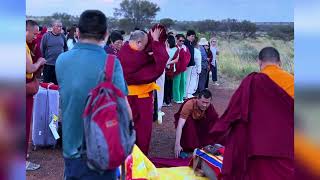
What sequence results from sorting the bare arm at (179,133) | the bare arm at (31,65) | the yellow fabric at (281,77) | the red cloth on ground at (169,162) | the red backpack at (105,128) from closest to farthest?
the red backpack at (105,128) < the yellow fabric at (281,77) < the bare arm at (31,65) < the red cloth on ground at (169,162) < the bare arm at (179,133)

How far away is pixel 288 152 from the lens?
381cm

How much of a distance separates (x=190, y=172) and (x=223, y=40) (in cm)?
2140

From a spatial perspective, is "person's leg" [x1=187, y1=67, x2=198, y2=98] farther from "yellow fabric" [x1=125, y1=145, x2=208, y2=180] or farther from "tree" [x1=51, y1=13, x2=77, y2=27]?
"yellow fabric" [x1=125, y1=145, x2=208, y2=180]

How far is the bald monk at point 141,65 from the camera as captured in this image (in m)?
5.41

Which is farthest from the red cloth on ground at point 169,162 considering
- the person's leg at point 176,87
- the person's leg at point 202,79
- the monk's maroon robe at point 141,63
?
the person's leg at point 202,79

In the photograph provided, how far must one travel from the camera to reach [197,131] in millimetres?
6070

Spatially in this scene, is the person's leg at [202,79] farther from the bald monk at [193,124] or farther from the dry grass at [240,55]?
the bald monk at [193,124]

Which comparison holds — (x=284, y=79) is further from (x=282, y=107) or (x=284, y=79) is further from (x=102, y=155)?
(x=102, y=155)

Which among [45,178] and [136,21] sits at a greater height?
[136,21]

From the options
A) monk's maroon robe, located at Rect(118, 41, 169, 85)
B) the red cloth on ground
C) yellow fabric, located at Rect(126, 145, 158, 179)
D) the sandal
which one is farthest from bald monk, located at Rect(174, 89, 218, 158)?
the sandal

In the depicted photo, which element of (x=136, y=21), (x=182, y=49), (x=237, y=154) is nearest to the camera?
(x=237, y=154)

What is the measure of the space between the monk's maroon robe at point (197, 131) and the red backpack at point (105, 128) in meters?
3.58

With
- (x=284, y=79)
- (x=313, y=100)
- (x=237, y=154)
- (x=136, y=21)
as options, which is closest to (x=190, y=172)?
(x=237, y=154)

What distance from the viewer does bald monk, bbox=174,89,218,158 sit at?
583 cm
